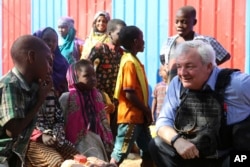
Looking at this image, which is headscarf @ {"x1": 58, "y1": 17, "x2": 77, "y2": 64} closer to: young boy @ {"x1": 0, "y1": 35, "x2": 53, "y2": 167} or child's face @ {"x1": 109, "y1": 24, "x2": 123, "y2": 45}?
child's face @ {"x1": 109, "y1": 24, "x2": 123, "y2": 45}

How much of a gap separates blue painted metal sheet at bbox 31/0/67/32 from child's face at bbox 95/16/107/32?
198 cm

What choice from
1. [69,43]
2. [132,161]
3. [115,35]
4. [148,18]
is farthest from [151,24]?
[132,161]

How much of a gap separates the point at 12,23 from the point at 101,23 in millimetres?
3532

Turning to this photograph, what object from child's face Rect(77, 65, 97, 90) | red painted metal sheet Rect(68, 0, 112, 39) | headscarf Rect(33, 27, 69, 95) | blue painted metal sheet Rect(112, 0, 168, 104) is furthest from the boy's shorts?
red painted metal sheet Rect(68, 0, 112, 39)

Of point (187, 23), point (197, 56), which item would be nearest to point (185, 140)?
point (197, 56)

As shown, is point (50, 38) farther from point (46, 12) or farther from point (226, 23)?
point (46, 12)

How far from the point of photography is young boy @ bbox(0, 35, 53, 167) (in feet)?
11.5

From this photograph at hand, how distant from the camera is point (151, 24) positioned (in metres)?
7.95

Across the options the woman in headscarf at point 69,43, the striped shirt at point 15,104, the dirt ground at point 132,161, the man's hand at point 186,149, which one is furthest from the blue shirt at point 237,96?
the woman in headscarf at point 69,43

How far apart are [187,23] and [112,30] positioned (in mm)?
1346

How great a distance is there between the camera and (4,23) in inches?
423

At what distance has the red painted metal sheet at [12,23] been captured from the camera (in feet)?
33.6

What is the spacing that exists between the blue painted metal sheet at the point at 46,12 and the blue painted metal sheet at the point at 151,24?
5.36 ft

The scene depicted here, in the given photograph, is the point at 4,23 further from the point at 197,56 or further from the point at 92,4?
the point at 197,56
